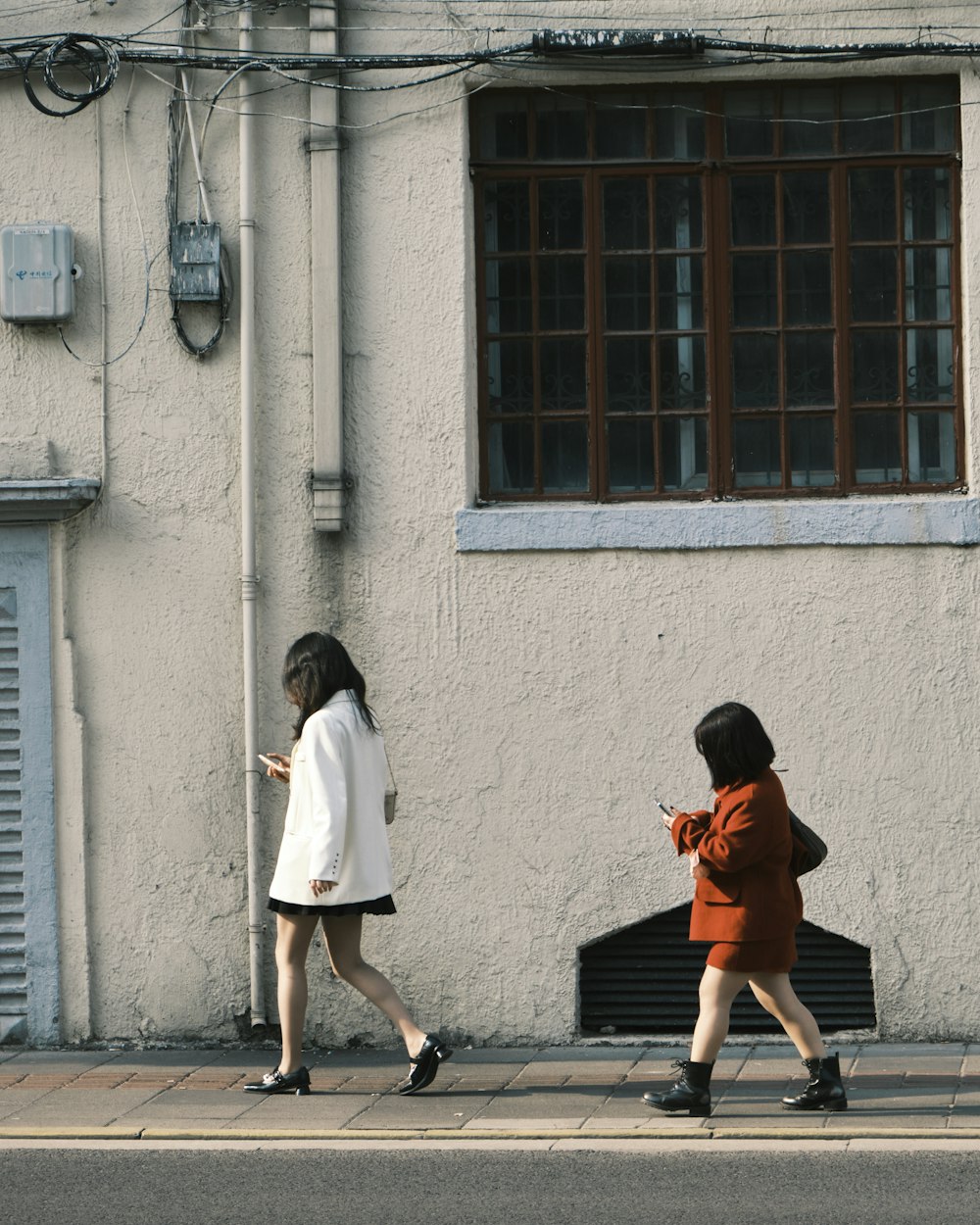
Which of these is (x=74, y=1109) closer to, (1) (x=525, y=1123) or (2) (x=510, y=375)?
(1) (x=525, y=1123)

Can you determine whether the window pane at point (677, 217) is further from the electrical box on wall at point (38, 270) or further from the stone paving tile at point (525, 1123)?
the stone paving tile at point (525, 1123)

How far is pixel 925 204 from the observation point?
9.05 metres

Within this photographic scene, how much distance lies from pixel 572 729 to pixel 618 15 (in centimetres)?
332

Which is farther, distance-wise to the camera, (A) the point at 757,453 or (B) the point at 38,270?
(A) the point at 757,453

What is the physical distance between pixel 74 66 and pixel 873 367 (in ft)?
13.2

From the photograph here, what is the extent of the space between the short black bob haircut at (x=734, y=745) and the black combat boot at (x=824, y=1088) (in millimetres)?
1156

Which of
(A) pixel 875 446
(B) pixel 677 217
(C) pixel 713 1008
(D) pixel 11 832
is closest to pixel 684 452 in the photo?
(A) pixel 875 446

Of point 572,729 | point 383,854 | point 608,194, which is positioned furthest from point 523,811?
point 608,194

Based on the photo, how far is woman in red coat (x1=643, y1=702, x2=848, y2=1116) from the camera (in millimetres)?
7207

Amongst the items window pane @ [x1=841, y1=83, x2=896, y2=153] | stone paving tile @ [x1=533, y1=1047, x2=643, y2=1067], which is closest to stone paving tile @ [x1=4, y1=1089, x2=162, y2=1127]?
stone paving tile @ [x1=533, y1=1047, x2=643, y2=1067]

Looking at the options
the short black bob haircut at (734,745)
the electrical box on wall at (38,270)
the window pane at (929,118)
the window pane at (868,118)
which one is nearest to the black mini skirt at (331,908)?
the short black bob haircut at (734,745)

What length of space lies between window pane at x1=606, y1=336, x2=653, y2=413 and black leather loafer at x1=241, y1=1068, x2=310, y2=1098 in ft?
11.3

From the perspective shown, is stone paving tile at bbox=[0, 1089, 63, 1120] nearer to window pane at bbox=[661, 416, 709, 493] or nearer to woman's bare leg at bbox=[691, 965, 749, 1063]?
woman's bare leg at bbox=[691, 965, 749, 1063]

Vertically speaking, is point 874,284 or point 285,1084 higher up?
point 874,284
